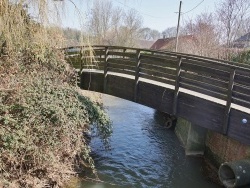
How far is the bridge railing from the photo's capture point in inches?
220

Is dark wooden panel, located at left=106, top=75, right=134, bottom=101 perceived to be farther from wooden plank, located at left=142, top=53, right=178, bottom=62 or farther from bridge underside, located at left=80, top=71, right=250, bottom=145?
wooden plank, located at left=142, top=53, right=178, bottom=62

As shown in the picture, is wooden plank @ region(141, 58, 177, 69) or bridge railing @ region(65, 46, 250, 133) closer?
bridge railing @ region(65, 46, 250, 133)

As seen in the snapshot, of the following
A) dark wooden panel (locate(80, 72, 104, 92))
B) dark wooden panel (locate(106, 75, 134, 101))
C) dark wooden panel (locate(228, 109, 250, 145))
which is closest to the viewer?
dark wooden panel (locate(228, 109, 250, 145))

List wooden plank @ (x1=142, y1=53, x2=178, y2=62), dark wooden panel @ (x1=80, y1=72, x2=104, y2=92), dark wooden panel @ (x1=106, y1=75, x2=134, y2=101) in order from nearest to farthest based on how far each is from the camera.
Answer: wooden plank @ (x1=142, y1=53, x2=178, y2=62)
dark wooden panel @ (x1=106, y1=75, x2=134, y2=101)
dark wooden panel @ (x1=80, y1=72, x2=104, y2=92)

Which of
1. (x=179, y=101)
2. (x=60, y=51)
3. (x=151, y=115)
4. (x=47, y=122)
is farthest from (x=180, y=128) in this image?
(x=47, y=122)

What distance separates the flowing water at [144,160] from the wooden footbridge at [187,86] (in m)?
1.87

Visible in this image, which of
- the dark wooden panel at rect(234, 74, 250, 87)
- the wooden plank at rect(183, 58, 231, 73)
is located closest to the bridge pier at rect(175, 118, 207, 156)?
the wooden plank at rect(183, 58, 231, 73)

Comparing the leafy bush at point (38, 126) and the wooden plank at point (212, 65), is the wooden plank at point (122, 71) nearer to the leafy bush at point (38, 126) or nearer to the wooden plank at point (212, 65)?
the leafy bush at point (38, 126)

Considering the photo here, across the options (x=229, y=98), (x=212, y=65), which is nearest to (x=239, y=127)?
(x=229, y=98)

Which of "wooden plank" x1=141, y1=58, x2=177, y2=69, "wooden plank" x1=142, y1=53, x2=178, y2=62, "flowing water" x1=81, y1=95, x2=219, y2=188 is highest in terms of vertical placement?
"wooden plank" x1=142, y1=53, x2=178, y2=62

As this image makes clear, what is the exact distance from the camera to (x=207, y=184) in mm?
7234

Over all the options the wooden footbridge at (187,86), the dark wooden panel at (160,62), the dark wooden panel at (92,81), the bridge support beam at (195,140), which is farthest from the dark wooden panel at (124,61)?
the bridge support beam at (195,140)

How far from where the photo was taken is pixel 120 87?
28.0 feet

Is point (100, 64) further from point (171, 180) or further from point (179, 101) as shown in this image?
point (171, 180)
